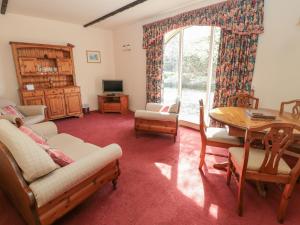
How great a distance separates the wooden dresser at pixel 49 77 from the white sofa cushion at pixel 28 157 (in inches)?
125

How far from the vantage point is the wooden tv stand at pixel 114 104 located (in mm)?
5102

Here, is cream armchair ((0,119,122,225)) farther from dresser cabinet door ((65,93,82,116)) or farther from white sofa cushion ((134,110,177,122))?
dresser cabinet door ((65,93,82,116))

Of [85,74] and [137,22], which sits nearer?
[137,22]

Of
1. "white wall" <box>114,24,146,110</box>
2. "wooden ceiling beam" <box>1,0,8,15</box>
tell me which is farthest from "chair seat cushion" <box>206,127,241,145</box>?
"wooden ceiling beam" <box>1,0,8,15</box>

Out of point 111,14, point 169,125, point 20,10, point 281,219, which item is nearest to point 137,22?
point 111,14

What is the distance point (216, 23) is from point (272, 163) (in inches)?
99.5

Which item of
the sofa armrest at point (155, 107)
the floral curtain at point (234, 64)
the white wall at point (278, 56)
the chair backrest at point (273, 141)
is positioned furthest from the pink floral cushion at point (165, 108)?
the chair backrest at point (273, 141)

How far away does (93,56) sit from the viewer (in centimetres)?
524

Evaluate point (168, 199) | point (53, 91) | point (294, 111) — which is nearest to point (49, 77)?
point (53, 91)

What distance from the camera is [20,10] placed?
12.0 ft

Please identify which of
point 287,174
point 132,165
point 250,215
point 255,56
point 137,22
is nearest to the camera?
point 287,174

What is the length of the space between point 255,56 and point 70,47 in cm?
419

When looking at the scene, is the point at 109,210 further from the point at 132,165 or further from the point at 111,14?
the point at 111,14

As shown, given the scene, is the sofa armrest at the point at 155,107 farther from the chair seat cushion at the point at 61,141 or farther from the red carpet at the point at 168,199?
the chair seat cushion at the point at 61,141
